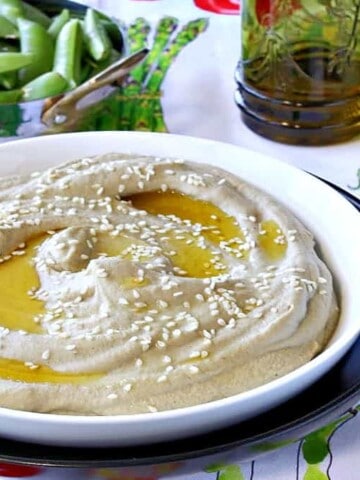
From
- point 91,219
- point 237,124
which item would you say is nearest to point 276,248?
point 91,219

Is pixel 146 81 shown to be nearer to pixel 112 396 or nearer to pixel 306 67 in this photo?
pixel 306 67

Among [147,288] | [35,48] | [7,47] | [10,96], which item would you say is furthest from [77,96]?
[147,288]

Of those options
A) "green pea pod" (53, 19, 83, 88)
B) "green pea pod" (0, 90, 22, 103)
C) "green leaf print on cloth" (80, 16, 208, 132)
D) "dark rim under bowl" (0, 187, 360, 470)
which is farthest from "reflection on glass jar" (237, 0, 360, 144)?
"dark rim under bowl" (0, 187, 360, 470)

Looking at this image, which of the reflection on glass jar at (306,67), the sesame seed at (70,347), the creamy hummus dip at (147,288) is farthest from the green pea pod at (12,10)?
the sesame seed at (70,347)

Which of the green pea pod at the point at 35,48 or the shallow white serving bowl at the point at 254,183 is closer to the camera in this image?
the shallow white serving bowl at the point at 254,183

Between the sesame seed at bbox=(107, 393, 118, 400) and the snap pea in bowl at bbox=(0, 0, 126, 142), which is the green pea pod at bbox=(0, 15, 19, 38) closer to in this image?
the snap pea in bowl at bbox=(0, 0, 126, 142)

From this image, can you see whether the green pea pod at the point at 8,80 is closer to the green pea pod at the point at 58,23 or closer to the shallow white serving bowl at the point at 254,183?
the green pea pod at the point at 58,23
